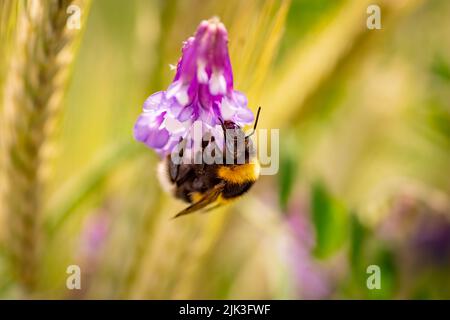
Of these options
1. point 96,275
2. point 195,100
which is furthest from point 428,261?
point 195,100

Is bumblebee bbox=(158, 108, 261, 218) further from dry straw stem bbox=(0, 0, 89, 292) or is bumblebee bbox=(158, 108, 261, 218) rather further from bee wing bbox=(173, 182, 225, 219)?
dry straw stem bbox=(0, 0, 89, 292)

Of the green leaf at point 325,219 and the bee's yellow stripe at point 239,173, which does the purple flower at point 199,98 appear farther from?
the green leaf at point 325,219

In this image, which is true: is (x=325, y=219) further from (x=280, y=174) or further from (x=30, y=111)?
(x=30, y=111)

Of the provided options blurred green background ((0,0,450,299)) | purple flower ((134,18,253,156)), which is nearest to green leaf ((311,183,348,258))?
blurred green background ((0,0,450,299))

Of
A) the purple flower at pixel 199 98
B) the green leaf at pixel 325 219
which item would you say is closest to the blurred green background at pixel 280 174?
the green leaf at pixel 325 219

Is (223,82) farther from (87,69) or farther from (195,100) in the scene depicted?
(87,69)
